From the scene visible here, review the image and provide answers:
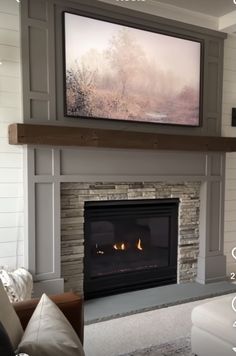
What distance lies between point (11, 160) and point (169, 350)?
1813 millimetres

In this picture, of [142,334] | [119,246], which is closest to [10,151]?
[119,246]

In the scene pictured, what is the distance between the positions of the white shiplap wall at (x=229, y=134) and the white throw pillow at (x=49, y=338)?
9.37ft

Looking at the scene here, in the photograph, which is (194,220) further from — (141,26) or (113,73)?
(141,26)

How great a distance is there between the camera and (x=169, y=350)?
2314 millimetres

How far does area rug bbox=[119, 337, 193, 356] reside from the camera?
7.45 ft

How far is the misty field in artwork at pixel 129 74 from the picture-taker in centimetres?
294

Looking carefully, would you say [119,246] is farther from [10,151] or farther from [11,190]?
[10,151]

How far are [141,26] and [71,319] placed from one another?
2.58 metres

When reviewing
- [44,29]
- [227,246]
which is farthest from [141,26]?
[227,246]

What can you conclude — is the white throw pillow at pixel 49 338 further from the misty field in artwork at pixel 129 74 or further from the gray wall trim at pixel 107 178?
the misty field in artwork at pixel 129 74

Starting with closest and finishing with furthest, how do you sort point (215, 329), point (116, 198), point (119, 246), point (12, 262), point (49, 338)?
point (49, 338)
point (215, 329)
point (12, 262)
point (116, 198)
point (119, 246)

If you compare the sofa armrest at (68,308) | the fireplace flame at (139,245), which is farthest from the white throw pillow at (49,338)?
the fireplace flame at (139,245)

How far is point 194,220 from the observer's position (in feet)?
12.2

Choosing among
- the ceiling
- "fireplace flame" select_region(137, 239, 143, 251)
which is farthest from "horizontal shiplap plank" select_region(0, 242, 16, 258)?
the ceiling
